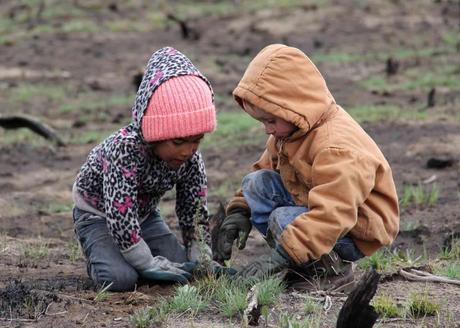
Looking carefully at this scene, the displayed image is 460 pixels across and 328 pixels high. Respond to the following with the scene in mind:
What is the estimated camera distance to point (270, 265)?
4.86 meters

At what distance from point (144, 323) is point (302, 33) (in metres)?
14.0

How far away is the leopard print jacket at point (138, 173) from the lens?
16.3 feet

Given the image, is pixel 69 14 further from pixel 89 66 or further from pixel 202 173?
pixel 202 173

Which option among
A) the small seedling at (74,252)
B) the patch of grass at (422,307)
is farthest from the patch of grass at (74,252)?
the patch of grass at (422,307)

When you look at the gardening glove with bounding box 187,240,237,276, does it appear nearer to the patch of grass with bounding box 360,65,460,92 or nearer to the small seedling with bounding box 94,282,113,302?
the small seedling with bounding box 94,282,113,302

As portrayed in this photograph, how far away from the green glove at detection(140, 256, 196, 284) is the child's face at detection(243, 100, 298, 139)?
2.77 feet

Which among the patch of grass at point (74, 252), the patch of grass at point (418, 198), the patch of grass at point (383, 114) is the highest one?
the patch of grass at point (74, 252)

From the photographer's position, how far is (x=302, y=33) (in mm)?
17938

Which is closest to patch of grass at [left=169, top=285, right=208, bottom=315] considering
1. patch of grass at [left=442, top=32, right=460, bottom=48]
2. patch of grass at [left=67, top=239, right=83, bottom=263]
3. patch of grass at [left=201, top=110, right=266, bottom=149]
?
patch of grass at [left=67, top=239, right=83, bottom=263]

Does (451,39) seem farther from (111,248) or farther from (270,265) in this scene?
(270,265)

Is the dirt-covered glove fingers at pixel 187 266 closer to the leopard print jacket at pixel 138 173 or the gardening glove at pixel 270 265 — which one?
the leopard print jacket at pixel 138 173

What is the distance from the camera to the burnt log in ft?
13.0

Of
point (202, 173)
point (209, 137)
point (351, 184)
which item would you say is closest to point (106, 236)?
point (202, 173)

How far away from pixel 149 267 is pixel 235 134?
5758mm
